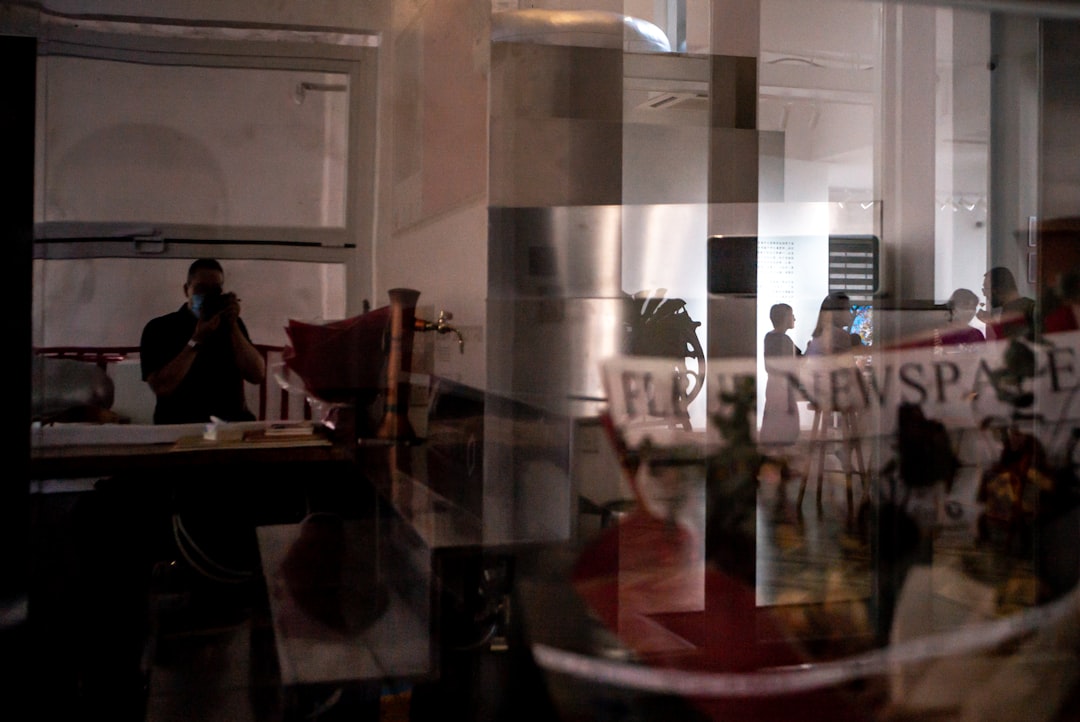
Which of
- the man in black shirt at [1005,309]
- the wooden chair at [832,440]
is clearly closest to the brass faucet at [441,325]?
the wooden chair at [832,440]

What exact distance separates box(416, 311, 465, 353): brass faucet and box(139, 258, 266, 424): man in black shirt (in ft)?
0.32

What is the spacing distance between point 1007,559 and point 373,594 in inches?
17.4

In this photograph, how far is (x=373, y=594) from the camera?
0.54 metres

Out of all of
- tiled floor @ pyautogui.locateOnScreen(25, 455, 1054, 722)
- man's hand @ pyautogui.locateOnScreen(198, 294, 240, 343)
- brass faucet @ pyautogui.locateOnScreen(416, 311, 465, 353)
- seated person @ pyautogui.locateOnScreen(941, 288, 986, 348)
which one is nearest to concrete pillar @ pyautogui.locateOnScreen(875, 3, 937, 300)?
seated person @ pyautogui.locateOnScreen(941, 288, 986, 348)

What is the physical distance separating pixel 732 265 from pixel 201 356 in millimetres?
363

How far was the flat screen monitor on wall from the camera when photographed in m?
0.62

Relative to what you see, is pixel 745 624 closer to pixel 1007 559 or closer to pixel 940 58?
pixel 1007 559

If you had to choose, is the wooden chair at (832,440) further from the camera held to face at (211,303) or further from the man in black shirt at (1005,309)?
the camera held to face at (211,303)

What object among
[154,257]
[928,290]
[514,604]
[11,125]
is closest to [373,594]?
[514,604]

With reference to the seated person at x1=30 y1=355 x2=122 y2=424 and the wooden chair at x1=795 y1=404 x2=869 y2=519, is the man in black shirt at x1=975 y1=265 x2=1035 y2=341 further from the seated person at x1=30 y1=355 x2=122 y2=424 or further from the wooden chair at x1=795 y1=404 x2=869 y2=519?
the seated person at x1=30 y1=355 x2=122 y2=424

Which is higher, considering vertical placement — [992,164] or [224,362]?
[992,164]

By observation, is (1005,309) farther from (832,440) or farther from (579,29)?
(579,29)

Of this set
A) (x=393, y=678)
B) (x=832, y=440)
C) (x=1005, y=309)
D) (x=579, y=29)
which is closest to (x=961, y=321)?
(x=1005, y=309)

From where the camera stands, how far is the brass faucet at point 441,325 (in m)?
0.53
